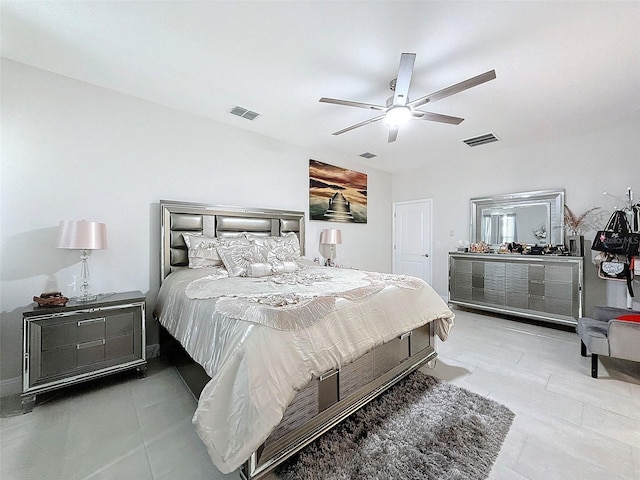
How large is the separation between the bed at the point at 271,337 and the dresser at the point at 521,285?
2220mm

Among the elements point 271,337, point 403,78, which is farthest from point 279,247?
point 403,78

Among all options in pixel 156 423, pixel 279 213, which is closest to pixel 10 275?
pixel 156 423

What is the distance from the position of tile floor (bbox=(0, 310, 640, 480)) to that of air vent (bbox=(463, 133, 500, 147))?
10.3 ft

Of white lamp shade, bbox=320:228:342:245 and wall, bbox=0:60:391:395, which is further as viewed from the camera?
white lamp shade, bbox=320:228:342:245

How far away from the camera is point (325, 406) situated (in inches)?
68.8

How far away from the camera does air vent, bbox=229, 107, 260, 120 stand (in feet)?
10.9

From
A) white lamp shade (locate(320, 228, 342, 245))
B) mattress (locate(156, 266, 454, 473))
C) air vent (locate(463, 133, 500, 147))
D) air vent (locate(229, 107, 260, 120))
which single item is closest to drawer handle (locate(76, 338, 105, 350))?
mattress (locate(156, 266, 454, 473))

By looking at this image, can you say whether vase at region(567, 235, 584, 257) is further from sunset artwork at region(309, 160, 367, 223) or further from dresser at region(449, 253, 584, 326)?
sunset artwork at region(309, 160, 367, 223)

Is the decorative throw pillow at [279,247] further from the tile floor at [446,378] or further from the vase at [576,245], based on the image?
the vase at [576,245]

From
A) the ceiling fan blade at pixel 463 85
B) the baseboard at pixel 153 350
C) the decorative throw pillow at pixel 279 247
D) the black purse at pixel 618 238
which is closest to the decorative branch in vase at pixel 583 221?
the black purse at pixel 618 238

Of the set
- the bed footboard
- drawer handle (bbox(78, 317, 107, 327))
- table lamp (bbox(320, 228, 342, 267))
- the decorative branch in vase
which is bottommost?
the bed footboard

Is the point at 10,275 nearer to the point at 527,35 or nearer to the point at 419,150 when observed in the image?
the point at 527,35

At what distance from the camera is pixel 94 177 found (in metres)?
2.79

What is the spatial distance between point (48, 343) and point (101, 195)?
4.84 ft
